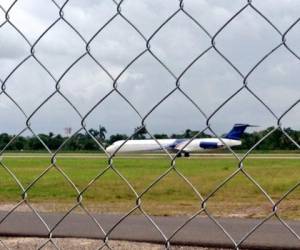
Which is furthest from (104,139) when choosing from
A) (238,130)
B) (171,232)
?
(171,232)

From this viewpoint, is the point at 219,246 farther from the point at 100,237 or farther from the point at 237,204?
the point at 237,204

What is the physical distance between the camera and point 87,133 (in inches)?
78.0

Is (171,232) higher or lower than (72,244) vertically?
lower

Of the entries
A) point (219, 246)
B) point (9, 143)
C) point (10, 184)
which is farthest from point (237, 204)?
point (9, 143)

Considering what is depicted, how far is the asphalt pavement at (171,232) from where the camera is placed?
5188 millimetres

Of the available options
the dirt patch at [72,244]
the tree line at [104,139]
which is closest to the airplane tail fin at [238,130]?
the tree line at [104,139]

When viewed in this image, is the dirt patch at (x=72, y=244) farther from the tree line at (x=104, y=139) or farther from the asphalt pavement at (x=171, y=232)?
the tree line at (x=104, y=139)

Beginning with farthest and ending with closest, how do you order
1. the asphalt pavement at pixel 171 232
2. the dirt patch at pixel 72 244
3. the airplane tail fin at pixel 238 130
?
the dirt patch at pixel 72 244 < the asphalt pavement at pixel 171 232 < the airplane tail fin at pixel 238 130

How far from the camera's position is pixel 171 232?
5.85m

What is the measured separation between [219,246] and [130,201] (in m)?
6.67

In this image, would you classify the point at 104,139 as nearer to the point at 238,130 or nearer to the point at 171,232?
the point at 238,130

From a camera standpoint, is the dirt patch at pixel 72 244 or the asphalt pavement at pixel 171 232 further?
the dirt patch at pixel 72 244

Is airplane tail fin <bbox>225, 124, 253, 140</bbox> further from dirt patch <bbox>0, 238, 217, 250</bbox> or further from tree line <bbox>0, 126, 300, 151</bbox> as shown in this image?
dirt patch <bbox>0, 238, 217, 250</bbox>

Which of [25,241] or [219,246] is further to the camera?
[25,241]
